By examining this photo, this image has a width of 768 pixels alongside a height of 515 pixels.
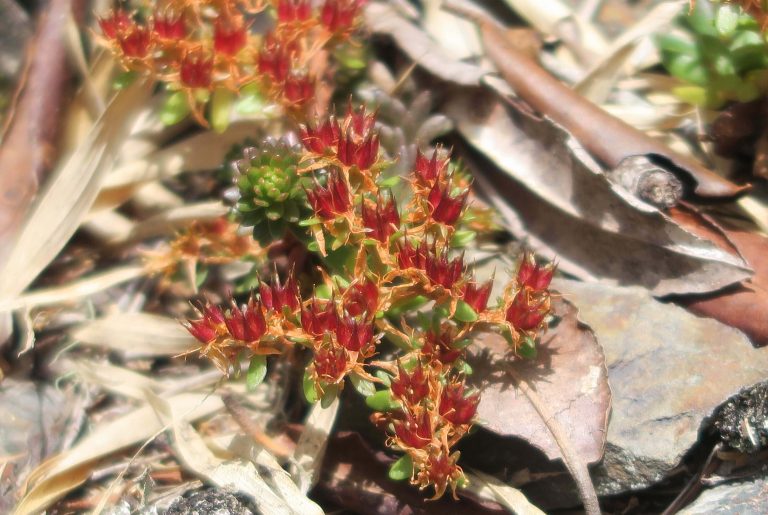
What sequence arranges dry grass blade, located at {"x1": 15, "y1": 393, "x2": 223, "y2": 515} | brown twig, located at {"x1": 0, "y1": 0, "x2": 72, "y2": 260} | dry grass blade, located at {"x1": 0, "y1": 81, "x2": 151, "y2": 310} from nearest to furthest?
dry grass blade, located at {"x1": 15, "y1": 393, "x2": 223, "y2": 515} → dry grass blade, located at {"x1": 0, "y1": 81, "x2": 151, "y2": 310} → brown twig, located at {"x1": 0, "y1": 0, "x2": 72, "y2": 260}

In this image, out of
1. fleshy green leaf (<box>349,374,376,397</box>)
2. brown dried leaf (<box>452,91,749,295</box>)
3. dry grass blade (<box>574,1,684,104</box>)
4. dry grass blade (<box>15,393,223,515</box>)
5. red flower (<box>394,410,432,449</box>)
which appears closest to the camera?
red flower (<box>394,410,432,449</box>)

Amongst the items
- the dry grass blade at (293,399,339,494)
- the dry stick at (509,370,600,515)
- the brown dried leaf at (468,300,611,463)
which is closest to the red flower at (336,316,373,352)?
the dry grass blade at (293,399,339,494)

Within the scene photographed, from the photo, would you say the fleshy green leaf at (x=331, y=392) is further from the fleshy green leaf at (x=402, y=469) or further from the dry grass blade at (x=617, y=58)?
the dry grass blade at (x=617, y=58)

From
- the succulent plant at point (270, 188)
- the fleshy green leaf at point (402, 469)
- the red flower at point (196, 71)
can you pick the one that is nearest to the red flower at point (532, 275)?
the fleshy green leaf at point (402, 469)

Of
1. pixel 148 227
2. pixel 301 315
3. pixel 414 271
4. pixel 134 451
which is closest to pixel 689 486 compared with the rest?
pixel 414 271

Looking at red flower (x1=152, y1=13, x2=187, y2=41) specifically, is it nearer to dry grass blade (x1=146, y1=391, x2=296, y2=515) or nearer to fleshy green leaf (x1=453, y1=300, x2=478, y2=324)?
dry grass blade (x1=146, y1=391, x2=296, y2=515)

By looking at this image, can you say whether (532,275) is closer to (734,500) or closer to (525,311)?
(525,311)

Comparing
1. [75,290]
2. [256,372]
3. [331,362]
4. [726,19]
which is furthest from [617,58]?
[75,290]
